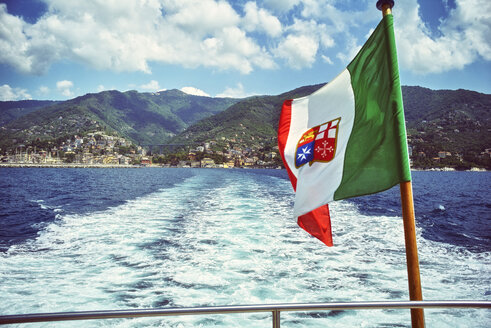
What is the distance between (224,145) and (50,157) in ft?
260

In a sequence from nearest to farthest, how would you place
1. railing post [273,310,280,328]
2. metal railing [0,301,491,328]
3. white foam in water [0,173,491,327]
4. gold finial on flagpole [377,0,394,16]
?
metal railing [0,301,491,328] < railing post [273,310,280,328] < gold finial on flagpole [377,0,394,16] < white foam in water [0,173,491,327]

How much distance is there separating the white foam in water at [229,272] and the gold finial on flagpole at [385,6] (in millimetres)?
3938

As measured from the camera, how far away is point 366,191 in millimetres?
1857

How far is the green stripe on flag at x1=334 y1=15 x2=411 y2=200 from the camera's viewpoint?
1739 mm

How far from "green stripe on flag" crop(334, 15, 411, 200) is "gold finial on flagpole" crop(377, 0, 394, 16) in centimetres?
4

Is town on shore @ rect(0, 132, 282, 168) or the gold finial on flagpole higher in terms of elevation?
town on shore @ rect(0, 132, 282, 168)

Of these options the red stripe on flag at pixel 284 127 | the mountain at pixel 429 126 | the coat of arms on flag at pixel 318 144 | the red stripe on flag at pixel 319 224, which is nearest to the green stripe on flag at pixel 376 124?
the coat of arms on flag at pixel 318 144

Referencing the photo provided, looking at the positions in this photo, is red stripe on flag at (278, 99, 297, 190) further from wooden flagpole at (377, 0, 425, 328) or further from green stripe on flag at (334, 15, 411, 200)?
wooden flagpole at (377, 0, 425, 328)

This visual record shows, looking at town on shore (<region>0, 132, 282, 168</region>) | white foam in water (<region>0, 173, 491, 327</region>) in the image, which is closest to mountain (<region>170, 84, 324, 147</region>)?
town on shore (<region>0, 132, 282, 168</region>)

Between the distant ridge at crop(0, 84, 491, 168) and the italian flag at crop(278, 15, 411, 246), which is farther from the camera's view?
the distant ridge at crop(0, 84, 491, 168)

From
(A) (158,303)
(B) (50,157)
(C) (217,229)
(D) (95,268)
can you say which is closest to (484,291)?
(A) (158,303)

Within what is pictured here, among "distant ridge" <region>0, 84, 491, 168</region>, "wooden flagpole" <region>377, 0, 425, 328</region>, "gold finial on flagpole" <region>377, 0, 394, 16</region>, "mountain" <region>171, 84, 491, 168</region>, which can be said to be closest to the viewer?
"wooden flagpole" <region>377, 0, 425, 328</region>

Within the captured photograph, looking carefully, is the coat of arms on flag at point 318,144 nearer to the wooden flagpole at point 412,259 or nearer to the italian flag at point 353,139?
the italian flag at point 353,139

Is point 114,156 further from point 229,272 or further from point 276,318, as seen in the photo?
point 276,318
